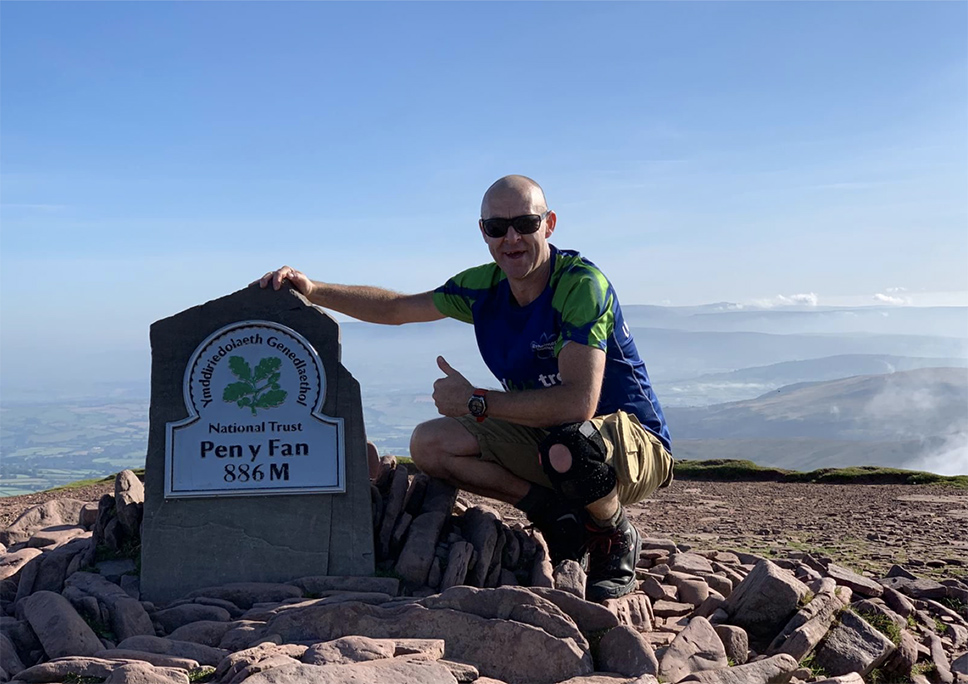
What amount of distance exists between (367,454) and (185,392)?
119cm

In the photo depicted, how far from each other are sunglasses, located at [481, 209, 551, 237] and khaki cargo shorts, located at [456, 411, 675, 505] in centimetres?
118

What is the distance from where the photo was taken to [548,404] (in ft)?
17.7

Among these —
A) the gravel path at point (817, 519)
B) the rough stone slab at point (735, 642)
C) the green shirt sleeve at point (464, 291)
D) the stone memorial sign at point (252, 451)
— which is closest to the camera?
the rough stone slab at point (735, 642)

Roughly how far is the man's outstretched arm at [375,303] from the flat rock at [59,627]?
241 centimetres

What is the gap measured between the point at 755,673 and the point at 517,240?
270 centimetres

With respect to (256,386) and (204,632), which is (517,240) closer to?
(256,386)

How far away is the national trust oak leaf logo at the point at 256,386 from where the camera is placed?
5988mm

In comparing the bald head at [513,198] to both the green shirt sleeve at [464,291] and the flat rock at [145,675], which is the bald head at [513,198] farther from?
the flat rock at [145,675]

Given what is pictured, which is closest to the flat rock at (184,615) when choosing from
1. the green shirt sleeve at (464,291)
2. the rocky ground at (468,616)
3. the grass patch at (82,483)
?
the rocky ground at (468,616)

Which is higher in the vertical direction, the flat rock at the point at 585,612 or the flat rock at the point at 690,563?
the flat rock at the point at 585,612

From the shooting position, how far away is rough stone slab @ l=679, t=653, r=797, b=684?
4305 millimetres

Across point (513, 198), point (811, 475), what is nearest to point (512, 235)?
point (513, 198)

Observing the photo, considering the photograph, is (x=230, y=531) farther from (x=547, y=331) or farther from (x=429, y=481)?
(x=547, y=331)

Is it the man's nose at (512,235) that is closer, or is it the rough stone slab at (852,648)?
the rough stone slab at (852,648)
